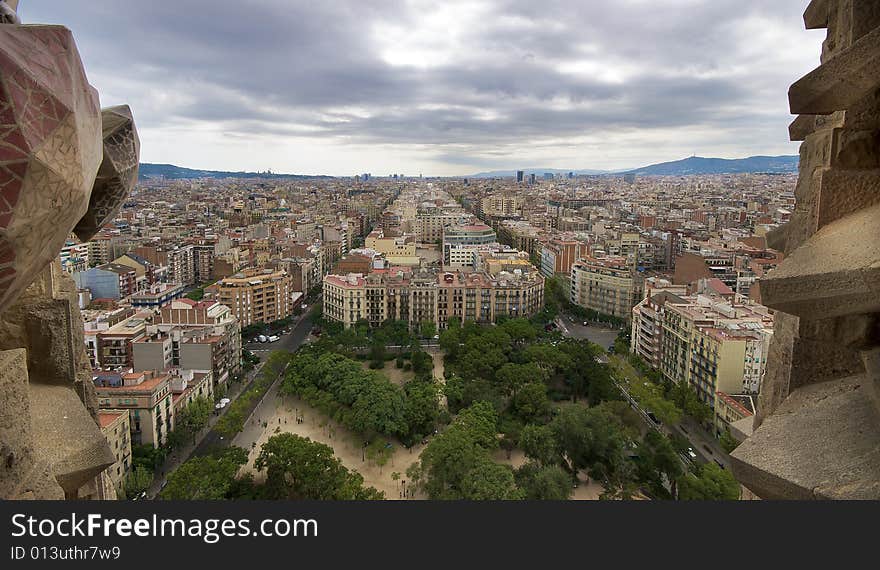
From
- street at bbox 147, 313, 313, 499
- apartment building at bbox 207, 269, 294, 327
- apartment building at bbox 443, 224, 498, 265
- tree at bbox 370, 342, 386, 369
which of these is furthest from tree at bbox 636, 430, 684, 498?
apartment building at bbox 443, 224, 498, 265

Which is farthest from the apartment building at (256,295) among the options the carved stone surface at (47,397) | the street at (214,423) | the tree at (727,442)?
the carved stone surface at (47,397)

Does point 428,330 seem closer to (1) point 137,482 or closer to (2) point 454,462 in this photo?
(2) point 454,462

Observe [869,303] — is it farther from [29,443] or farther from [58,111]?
[29,443]

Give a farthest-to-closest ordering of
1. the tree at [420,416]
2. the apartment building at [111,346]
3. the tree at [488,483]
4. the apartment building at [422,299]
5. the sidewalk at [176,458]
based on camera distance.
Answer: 1. the apartment building at [422,299]
2. the apartment building at [111,346]
3. the tree at [420,416]
4. the sidewalk at [176,458]
5. the tree at [488,483]

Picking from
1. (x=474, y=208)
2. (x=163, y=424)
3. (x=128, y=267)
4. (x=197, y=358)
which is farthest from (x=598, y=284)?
(x=474, y=208)

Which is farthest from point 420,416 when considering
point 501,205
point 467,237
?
point 501,205

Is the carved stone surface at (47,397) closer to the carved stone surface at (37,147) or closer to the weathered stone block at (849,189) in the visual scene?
the carved stone surface at (37,147)
